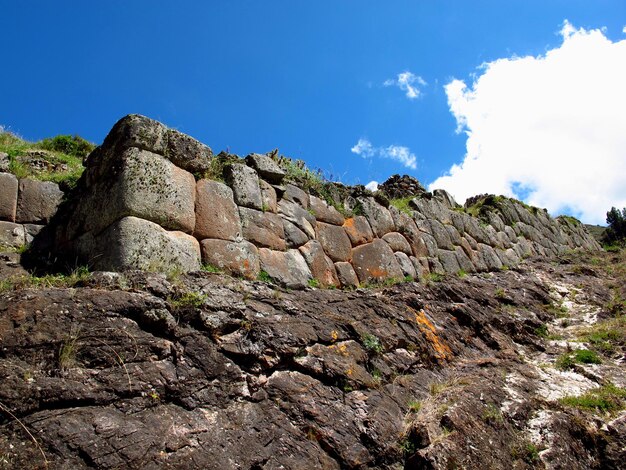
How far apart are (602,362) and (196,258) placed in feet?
19.0

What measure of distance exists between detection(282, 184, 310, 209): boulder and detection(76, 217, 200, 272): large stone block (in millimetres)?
2402

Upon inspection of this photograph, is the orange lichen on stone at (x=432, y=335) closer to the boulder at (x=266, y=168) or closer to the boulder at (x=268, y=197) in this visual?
the boulder at (x=268, y=197)

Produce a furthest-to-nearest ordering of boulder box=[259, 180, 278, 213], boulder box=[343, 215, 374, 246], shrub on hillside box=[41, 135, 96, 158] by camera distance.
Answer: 1. shrub on hillside box=[41, 135, 96, 158]
2. boulder box=[343, 215, 374, 246]
3. boulder box=[259, 180, 278, 213]

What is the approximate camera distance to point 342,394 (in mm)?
4676

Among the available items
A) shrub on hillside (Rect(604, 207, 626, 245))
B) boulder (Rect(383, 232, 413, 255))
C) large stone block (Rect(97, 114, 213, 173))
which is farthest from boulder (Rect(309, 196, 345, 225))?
shrub on hillside (Rect(604, 207, 626, 245))

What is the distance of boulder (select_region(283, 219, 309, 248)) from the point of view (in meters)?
6.93

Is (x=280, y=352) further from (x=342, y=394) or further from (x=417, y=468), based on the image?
(x=417, y=468)

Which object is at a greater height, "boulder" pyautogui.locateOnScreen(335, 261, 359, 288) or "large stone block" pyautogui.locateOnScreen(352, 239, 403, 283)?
"large stone block" pyautogui.locateOnScreen(352, 239, 403, 283)

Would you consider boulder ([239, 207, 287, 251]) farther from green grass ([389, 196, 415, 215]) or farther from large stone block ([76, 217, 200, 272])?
green grass ([389, 196, 415, 215])

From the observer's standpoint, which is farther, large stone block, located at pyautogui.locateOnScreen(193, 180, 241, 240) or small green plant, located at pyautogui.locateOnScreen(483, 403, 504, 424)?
large stone block, located at pyautogui.locateOnScreen(193, 180, 241, 240)

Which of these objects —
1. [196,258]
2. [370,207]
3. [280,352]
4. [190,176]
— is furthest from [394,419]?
[370,207]

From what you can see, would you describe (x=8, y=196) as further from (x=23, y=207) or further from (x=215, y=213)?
(x=215, y=213)

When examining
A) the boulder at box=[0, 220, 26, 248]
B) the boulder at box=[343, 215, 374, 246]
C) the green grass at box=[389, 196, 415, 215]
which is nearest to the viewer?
the boulder at box=[0, 220, 26, 248]

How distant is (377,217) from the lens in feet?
29.4
